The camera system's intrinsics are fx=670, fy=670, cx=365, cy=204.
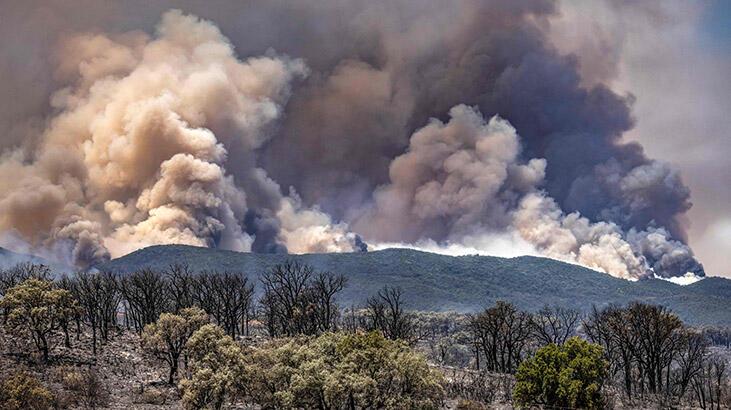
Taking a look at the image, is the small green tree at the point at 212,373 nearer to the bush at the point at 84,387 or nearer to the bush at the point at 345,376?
the bush at the point at 345,376

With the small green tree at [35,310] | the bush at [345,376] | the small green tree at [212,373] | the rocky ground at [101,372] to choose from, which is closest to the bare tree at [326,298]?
the rocky ground at [101,372]

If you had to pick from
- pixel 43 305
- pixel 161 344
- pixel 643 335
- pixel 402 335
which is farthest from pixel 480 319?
pixel 43 305

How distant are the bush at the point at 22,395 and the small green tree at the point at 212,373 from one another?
53.8 ft

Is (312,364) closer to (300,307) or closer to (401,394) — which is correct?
(401,394)

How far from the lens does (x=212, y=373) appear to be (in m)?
86.4

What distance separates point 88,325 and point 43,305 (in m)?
42.5

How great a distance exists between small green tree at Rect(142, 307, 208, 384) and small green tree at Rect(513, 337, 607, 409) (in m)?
51.4

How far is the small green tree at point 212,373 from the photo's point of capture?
84.9m

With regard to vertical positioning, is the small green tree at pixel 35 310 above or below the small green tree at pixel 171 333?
above

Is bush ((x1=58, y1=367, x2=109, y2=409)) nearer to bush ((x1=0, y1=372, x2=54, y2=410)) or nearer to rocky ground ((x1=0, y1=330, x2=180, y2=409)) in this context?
rocky ground ((x1=0, y1=330, x2=180, y2=409))

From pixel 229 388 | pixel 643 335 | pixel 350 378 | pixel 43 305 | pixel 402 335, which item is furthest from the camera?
pixel 402 335

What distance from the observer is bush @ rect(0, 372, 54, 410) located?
77500mm

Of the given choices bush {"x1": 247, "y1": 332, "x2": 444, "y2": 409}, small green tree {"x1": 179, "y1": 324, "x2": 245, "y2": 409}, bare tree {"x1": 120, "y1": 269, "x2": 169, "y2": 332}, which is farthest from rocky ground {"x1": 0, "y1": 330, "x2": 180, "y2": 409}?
bare tree {"x1": 120, "y1": 269, "x2": 169, "y2": 332}

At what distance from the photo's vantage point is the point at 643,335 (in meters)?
137
